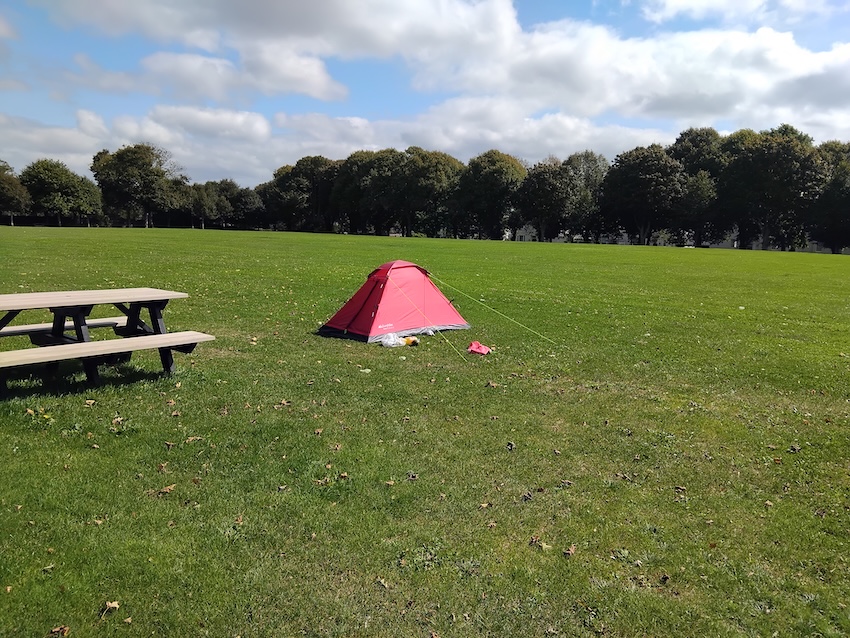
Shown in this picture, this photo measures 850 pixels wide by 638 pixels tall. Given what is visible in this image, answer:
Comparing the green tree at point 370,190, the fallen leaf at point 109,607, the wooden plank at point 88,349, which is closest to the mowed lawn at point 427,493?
the fallen leaf at point 109,607

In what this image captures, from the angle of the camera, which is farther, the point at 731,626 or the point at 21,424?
the point at 21,424

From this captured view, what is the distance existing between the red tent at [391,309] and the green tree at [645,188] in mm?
65644

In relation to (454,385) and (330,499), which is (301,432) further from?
(454,385)

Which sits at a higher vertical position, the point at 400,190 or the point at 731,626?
the point at 400,190

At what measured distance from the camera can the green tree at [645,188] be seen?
228 ft

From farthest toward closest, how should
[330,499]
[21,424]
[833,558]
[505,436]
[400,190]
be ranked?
[400,190] → [505,436] → [21,424] → [330,499] → [833,558]

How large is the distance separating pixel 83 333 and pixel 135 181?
9135cm

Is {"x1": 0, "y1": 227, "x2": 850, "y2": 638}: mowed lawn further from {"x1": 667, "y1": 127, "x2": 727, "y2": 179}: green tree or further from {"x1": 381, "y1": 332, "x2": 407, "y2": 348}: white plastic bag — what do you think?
{"x1": 667, "y1": 127, "x2": 727, "y2": 179}: green tree

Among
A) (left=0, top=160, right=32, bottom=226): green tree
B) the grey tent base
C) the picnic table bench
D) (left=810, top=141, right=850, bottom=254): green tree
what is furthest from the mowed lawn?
(left=0, top=160, right=32, bottom=226): green tree

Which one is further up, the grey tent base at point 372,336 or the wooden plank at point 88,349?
the wooden plank at point 88,349

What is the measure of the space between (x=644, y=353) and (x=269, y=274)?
552 inches

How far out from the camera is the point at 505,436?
645cm

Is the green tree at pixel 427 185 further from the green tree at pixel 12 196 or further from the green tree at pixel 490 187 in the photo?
the green tree at pixel 12 196

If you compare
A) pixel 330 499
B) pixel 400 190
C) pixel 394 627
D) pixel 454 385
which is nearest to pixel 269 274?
pixel 454 385
